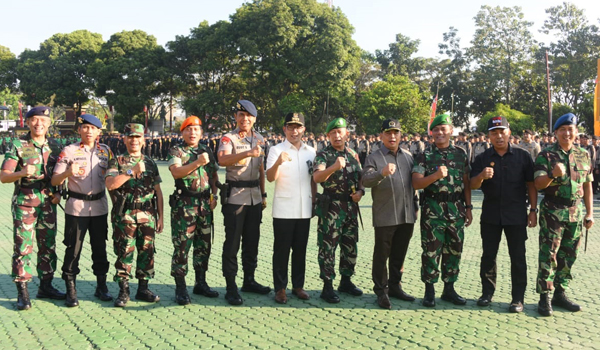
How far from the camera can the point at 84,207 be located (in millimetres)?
5223

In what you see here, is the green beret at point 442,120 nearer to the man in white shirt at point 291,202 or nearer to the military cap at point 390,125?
the military cap at point 390,125

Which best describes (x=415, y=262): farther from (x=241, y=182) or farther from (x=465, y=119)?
(x=465, y=119)

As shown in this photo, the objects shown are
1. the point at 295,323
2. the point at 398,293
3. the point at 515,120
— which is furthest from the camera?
the point at 515,120

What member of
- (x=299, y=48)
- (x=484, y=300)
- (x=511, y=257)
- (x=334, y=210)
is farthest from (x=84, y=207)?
(x=299, y=48)

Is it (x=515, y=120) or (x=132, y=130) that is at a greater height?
(x=515, y=120)

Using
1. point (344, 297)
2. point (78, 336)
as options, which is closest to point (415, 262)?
point (344, 297)

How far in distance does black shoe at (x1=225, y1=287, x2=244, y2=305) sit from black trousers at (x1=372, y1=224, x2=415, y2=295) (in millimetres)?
1352

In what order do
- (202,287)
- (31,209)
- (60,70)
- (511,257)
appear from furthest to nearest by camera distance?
(60,70) → (202,287) → (511,257) → (31,209)

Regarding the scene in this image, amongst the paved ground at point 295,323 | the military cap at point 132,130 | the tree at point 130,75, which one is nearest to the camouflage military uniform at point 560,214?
the paved ground at point 295,323

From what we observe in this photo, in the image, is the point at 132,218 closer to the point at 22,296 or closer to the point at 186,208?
the point at 186,208

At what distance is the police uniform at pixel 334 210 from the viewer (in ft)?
17.5

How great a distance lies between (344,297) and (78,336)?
2.57 m

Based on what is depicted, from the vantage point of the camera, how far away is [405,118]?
33.2m

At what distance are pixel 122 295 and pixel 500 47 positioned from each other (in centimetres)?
4767
